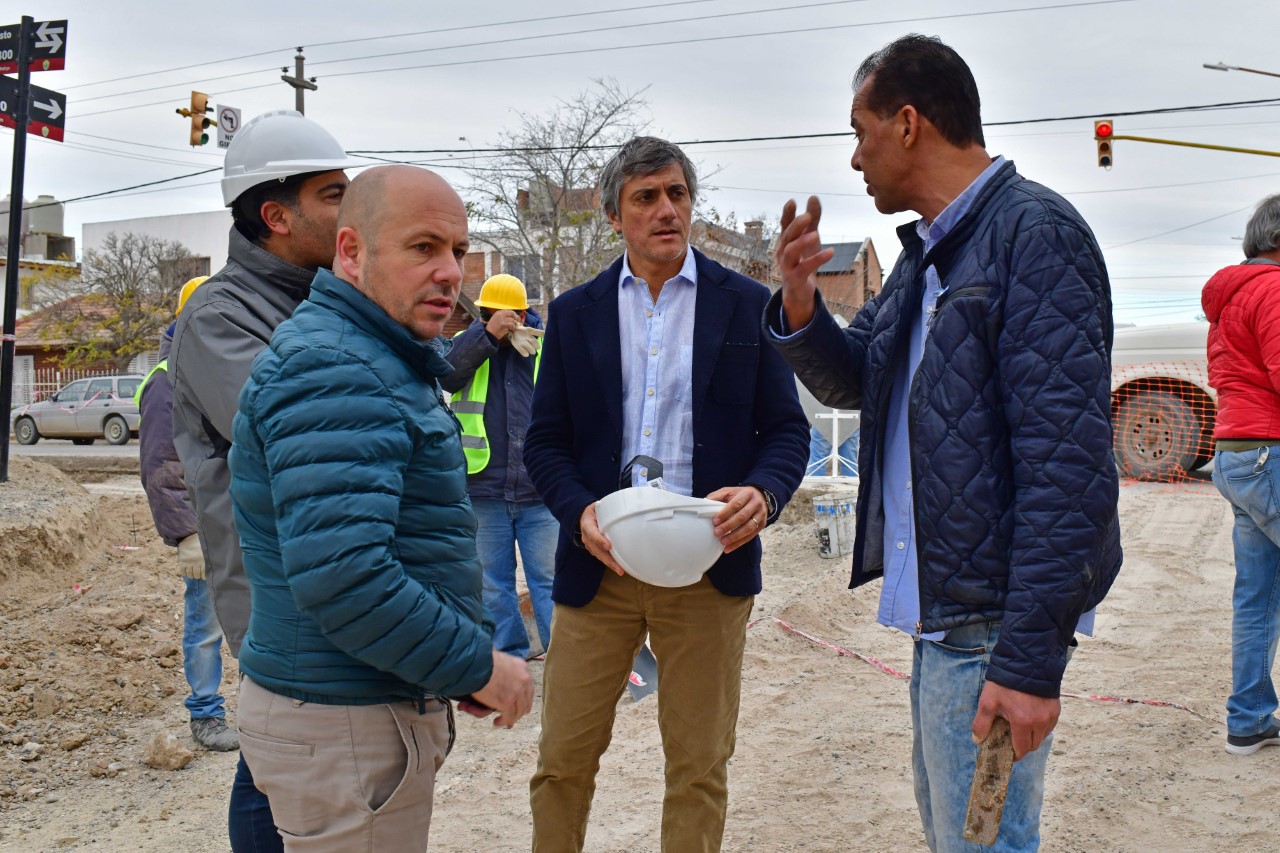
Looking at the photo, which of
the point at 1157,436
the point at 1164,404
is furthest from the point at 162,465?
the point at 1157,436

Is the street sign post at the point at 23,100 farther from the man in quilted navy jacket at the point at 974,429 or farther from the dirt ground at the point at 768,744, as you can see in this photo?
the man in quilted navy jacket at the point at 974,429

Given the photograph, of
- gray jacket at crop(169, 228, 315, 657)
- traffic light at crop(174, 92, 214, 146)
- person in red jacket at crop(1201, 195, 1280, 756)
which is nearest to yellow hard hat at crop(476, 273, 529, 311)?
gray jacket at crop(169, 228, 315, 657)

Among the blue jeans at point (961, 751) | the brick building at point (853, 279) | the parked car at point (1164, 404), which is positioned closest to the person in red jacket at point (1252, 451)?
the blue jeans at point (961, 751)

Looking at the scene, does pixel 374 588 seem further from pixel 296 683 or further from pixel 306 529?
pixel 296 683

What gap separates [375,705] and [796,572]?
792cm

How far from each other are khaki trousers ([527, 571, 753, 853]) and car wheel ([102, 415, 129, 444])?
26.4 m

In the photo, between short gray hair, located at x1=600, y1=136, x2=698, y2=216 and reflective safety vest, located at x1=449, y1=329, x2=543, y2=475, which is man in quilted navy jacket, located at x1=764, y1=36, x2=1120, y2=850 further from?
reflective safety vest, located at x1=449, y1=329, x2=543, y2=475

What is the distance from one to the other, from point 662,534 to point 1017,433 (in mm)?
1003

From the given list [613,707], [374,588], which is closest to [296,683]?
[374,588]

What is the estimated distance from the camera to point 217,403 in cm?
258

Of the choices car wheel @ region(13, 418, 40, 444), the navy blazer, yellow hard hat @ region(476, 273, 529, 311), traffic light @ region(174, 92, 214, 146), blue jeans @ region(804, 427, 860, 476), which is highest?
traffic light @ region(174, 92, 214, 146)

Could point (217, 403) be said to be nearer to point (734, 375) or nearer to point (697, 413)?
point (697, 413)

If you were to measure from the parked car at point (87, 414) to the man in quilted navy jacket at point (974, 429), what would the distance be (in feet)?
88.5

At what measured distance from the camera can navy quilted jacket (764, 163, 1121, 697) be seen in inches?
80.3
